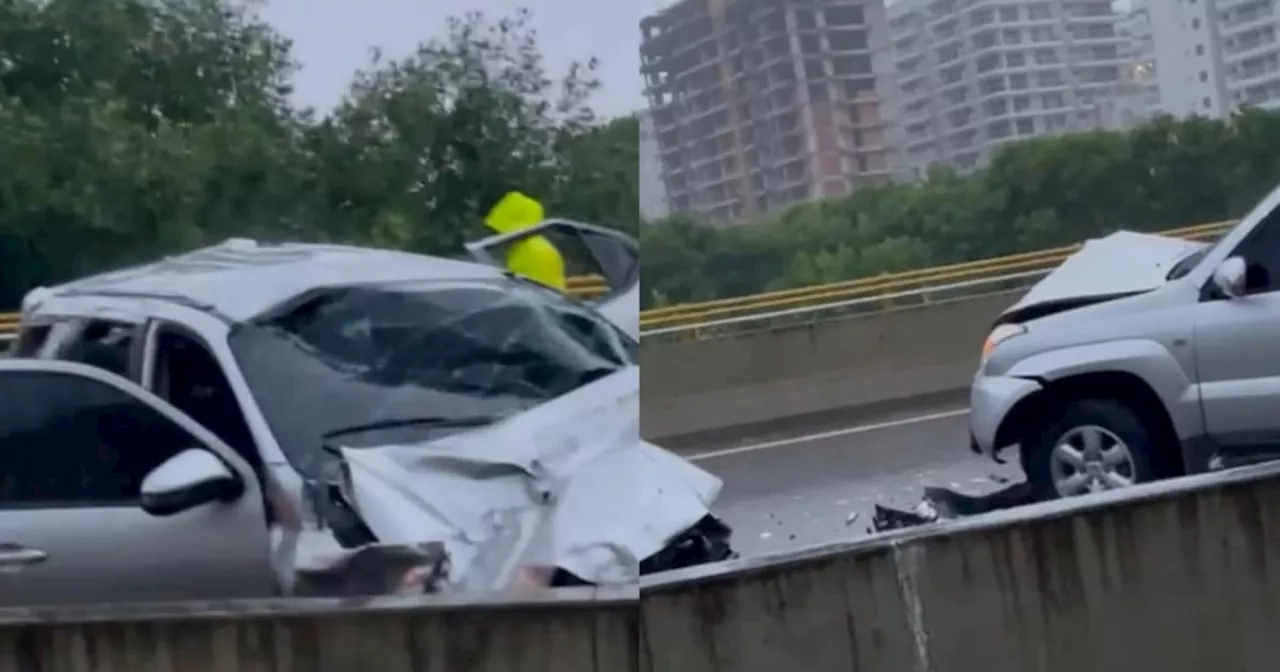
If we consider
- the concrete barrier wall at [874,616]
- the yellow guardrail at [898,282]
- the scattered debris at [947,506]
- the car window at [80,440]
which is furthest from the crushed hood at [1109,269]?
the car window at [80,440]

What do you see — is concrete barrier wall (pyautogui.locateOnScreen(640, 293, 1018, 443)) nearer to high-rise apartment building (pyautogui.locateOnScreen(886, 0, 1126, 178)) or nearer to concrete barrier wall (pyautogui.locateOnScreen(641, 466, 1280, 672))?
high-rise apartment building (pyautogui.locateOnScreen(886, 0, 1126, 178))

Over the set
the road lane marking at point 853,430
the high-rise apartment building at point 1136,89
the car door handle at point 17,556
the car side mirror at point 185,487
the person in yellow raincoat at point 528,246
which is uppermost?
the high-rise apartment building at point 1136,89

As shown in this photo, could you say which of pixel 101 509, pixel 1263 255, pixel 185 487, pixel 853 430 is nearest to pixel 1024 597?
pixel 853 430

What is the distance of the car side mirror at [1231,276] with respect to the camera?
631cm

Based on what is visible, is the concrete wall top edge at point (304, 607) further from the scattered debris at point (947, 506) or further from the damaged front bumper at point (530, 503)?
the scattered debris at point (947, 506)

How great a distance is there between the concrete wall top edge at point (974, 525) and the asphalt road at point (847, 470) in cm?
37

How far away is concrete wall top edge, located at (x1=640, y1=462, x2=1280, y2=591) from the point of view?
5816mm

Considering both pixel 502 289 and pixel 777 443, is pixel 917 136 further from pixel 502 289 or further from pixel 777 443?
pixel 502 289

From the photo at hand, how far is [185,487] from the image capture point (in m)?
5.69

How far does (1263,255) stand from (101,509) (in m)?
4.72

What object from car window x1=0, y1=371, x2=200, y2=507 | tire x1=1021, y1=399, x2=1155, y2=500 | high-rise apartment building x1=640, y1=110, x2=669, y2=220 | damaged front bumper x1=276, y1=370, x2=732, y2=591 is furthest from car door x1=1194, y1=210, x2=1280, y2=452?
car window x1=0, y1=371, x2=200, y2=507

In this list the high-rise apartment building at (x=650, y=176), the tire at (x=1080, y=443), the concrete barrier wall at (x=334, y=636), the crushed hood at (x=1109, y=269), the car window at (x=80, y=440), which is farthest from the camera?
the crushed hood at (x=1109, y=269)

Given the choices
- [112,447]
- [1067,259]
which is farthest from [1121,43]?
[112,447]

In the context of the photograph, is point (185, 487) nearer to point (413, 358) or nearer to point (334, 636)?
point (334, 636)
